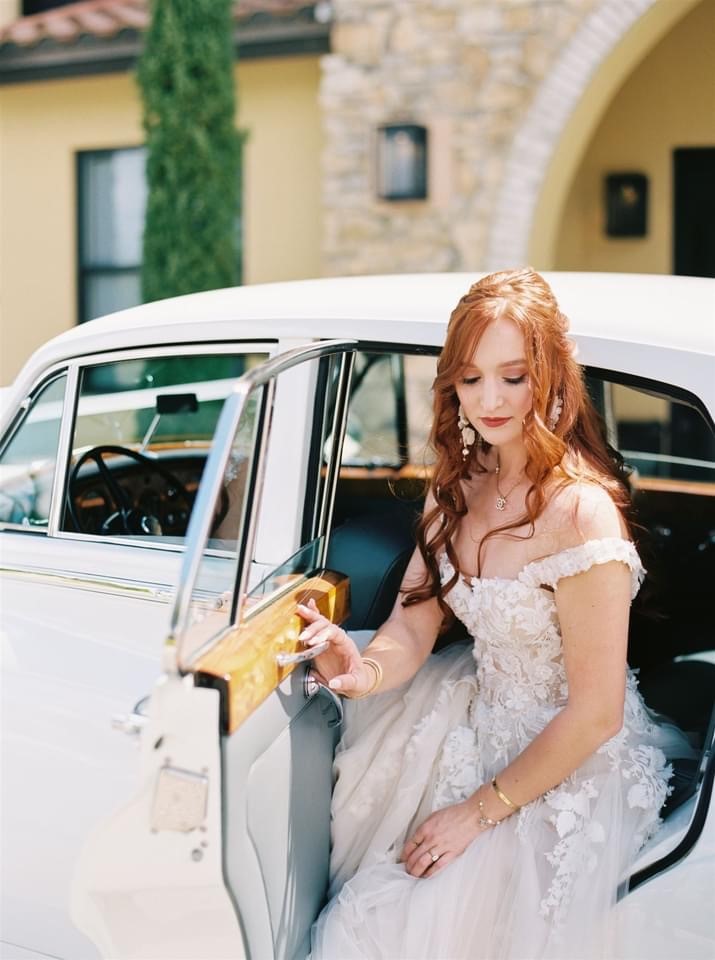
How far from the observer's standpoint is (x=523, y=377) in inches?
76.0

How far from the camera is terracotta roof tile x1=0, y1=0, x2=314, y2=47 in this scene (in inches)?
291

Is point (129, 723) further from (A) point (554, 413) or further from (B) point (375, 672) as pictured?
(A) point (554, 413)

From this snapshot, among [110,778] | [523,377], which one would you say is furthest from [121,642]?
[523,377]

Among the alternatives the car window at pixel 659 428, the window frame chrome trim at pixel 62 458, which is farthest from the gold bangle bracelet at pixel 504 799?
the car window at pixel 659 428

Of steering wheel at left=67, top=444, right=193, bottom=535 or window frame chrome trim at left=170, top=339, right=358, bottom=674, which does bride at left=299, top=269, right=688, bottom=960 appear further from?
steering wheel at left=67, top=444, right=193, bottom=535

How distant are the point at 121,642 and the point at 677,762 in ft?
3.63

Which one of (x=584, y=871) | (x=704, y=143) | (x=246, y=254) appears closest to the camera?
(x=584, y=871)

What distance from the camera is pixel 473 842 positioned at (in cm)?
190

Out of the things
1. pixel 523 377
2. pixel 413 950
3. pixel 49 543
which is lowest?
pixel 413 950

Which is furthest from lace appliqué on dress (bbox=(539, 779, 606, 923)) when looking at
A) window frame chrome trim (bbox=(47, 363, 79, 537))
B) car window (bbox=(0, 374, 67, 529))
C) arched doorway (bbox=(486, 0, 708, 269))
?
arched doorway (bbox=(486, 0, 708, 269))

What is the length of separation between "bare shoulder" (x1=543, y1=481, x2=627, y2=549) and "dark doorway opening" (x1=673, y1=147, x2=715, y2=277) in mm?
6007

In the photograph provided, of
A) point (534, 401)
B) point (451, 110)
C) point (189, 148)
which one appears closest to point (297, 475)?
point (534, 401)

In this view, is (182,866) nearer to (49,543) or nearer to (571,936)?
(571,936)

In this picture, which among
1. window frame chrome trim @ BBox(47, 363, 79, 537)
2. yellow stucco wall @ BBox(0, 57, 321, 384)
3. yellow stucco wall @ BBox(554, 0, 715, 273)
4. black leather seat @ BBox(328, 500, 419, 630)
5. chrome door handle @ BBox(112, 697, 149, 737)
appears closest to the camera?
chrome door handle @ BBox(112, 697, 149, 737)
